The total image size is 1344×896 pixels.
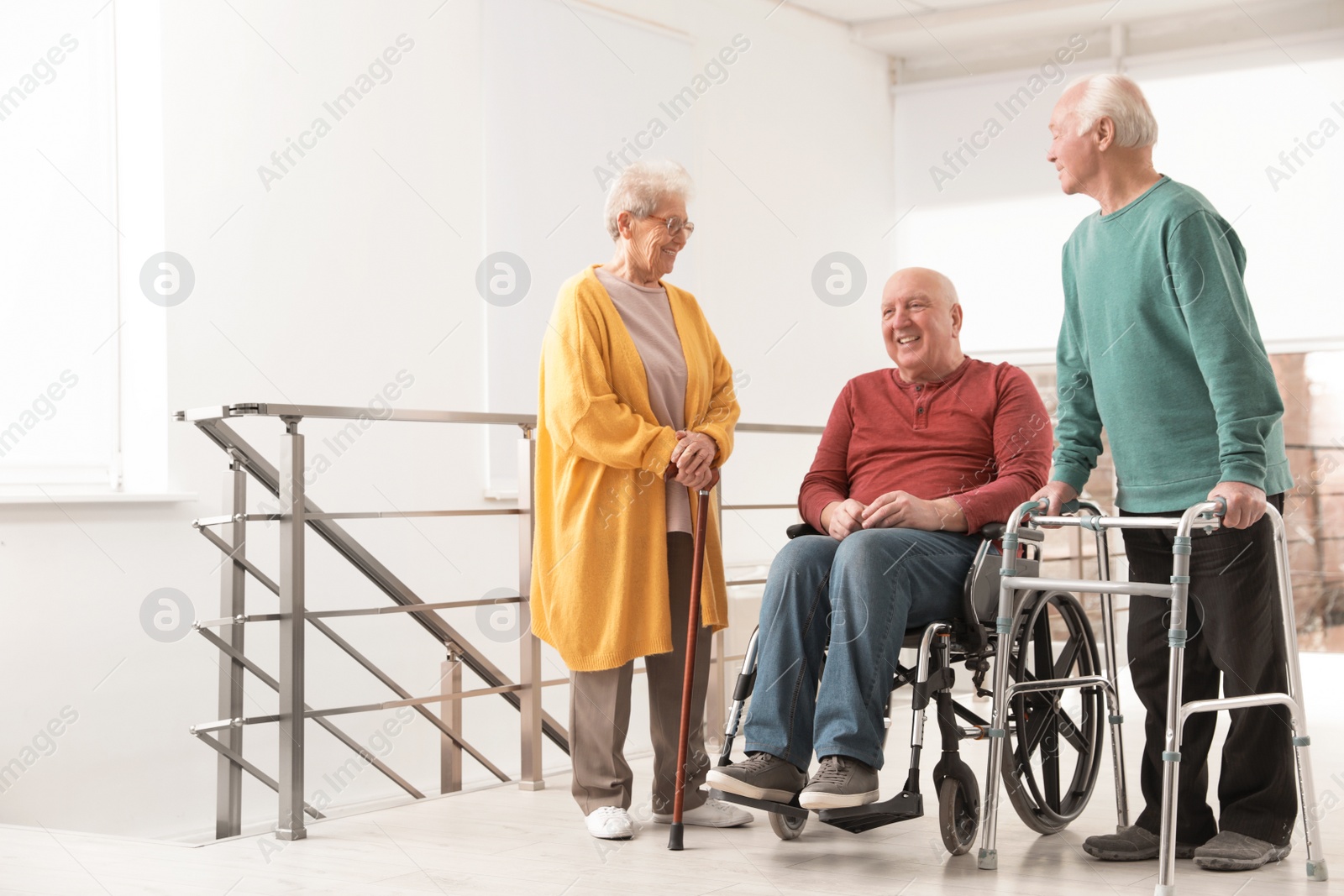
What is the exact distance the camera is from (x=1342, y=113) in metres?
6.36

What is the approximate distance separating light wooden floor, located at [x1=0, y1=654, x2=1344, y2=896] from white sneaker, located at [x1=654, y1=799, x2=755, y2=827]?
0.02 meters

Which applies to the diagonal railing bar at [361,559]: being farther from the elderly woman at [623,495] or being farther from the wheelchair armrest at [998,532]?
the wheelchair armrest at [998,532]

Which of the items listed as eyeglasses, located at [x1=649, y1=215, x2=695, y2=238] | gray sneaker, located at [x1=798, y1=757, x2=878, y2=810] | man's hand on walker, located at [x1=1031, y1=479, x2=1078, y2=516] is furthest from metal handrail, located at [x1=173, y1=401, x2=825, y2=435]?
man's hand on walker, located at [x1=1031, y1=479, x2=1078, y2=516]

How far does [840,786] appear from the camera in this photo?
213 centimetres

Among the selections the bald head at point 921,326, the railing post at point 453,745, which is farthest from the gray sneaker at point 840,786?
the railing post at point 453,745

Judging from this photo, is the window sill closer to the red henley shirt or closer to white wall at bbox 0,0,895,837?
white wall at bbox 0,0,895,837

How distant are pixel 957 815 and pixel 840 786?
316 mm

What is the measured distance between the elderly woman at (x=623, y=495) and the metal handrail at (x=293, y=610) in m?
0.45

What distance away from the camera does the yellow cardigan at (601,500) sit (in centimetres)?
252

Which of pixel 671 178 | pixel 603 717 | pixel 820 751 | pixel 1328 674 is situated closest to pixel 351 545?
pixel 603 717

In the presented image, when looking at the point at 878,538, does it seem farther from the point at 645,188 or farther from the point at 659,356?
the point at 645,188

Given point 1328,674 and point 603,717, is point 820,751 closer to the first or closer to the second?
A: point 603,717

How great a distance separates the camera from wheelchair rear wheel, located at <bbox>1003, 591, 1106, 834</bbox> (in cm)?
240

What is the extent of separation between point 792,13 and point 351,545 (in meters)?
4.53
